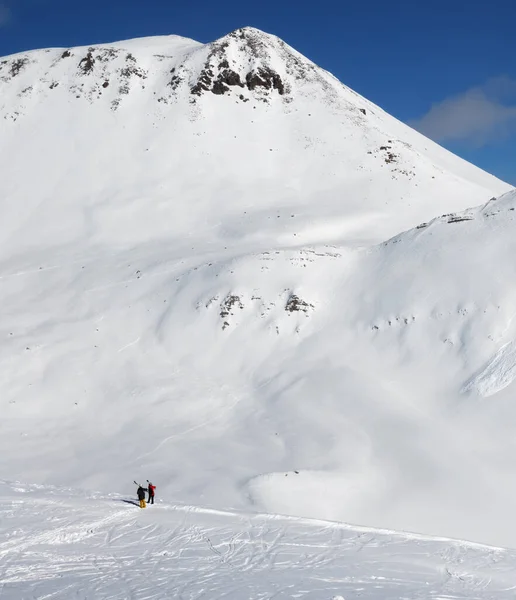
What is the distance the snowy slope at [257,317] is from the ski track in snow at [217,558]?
4.67 m

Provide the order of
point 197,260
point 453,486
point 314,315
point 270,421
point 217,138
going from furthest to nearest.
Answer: point 217,138
point 197,260
point 314,315
point 270,421
point 453,486

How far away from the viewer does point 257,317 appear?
32.6 metres

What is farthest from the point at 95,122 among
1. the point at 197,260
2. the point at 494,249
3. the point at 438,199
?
the point at 494,249

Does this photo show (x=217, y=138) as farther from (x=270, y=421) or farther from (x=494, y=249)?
(x=270, y=421)

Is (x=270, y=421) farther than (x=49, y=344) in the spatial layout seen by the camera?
No

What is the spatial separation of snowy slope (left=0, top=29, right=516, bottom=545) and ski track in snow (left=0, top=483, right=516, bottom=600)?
467 centimetres

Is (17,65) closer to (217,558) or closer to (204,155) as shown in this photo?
(204,155)

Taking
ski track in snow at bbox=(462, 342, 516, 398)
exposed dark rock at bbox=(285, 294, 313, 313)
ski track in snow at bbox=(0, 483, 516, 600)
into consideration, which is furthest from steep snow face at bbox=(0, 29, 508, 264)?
ski track in snow at bbox=(0, 483, 516, 600)

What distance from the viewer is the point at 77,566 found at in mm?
12602

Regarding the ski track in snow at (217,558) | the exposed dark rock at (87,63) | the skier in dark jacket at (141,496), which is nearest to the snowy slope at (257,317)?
the skier in dark jacket at (141,496)

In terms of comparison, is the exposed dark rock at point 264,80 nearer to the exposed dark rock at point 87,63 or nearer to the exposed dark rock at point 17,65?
the exposed dark rock at point 87,63

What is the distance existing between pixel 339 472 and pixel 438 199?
31728mm

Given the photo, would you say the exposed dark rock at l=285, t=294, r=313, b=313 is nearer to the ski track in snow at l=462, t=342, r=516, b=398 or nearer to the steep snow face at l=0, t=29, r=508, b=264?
the steep snow face at l=0, t=29, r=508, b=264

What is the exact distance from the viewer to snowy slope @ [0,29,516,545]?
21.9 m
